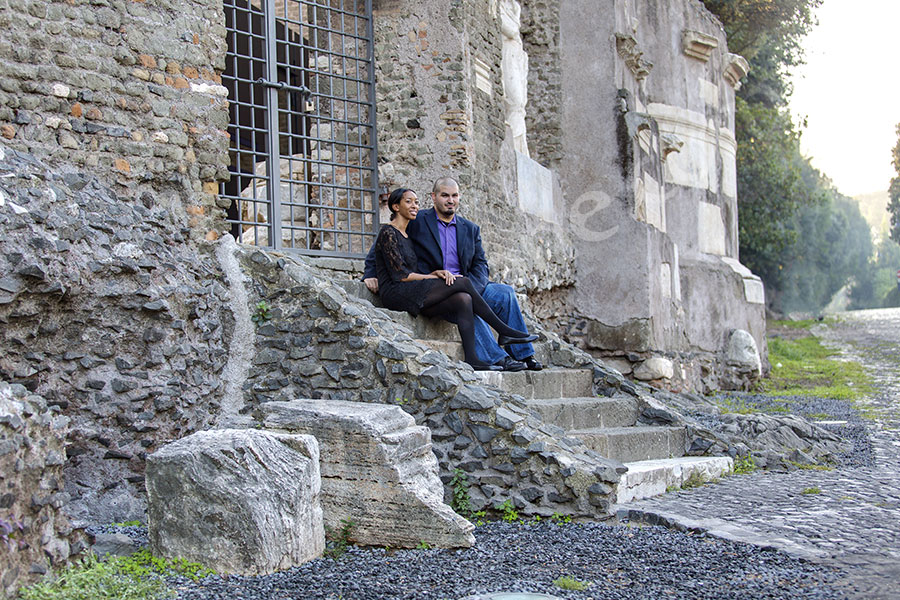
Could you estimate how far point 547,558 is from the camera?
16.0 feet

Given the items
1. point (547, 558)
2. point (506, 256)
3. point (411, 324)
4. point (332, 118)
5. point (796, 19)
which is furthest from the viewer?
point (796, 19)

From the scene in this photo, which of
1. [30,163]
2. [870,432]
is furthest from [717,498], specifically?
[30,163]

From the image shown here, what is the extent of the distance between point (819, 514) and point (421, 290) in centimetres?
331

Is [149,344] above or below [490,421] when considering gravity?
above

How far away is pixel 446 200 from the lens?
→ 791 centimetres

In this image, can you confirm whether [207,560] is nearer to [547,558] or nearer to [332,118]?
[547,558]

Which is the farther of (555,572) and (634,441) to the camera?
(634,441)

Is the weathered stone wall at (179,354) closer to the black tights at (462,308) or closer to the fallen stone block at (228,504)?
the black tights at (462,308)

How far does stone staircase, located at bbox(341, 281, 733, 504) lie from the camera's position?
23.1ft

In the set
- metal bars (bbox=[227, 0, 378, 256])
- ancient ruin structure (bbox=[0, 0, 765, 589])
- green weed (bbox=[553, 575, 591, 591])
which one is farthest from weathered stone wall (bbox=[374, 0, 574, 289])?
green weed (bbox=[553, 575, 591, 591])

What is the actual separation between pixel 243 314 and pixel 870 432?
271 inches

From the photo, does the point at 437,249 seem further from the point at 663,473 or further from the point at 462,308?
the point at 663,473

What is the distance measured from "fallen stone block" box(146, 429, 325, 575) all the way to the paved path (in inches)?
92.1

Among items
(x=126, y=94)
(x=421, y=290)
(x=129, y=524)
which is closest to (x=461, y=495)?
(x=129, y=524)
